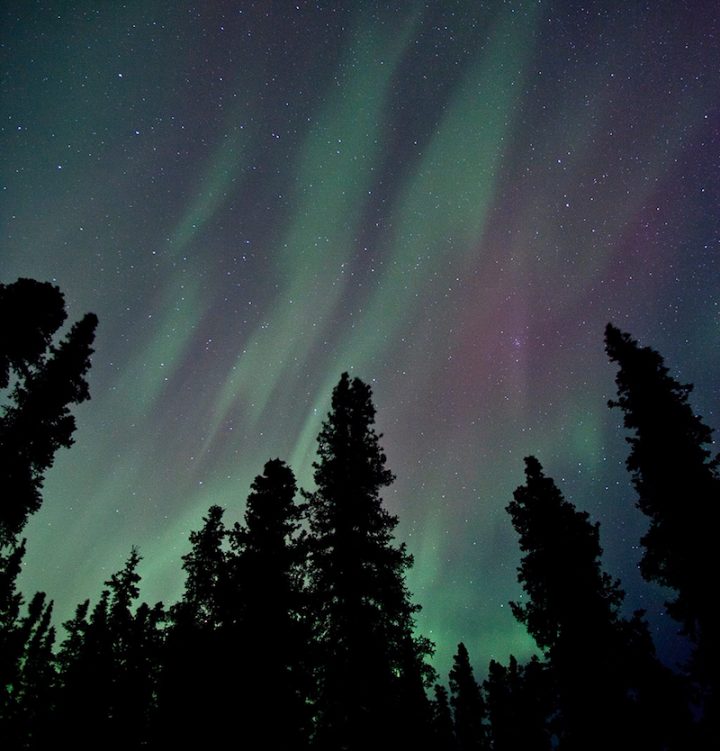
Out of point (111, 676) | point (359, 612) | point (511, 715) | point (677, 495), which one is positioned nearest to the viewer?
point (359, 612)

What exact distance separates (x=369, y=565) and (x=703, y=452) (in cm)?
1278

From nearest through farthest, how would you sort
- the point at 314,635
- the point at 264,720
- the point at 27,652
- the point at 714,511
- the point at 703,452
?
the point at 264,720 → the point at 314,635 → the point at 714,511 → the point at 703,452 → the point at 27,652

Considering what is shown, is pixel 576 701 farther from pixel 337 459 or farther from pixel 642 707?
pixel 337 459

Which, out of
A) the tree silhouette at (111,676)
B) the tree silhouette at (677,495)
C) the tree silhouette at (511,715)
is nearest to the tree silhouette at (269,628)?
the tree silhouette at (111,676)

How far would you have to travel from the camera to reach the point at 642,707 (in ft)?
52.6

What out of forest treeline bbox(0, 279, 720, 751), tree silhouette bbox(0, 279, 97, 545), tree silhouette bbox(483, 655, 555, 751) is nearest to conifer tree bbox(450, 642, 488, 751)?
tree silhouette bbox(483, 655, 555, 751)

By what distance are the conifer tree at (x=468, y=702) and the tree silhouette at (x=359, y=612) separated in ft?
104

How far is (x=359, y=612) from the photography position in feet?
40.1

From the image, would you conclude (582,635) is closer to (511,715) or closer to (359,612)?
(359,612)

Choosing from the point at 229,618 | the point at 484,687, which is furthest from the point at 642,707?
the point at 484,687

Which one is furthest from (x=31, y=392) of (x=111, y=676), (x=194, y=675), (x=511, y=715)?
(x=511, y=715)

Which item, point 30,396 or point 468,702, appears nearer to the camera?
point 30,396

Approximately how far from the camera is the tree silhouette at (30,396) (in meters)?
14.0

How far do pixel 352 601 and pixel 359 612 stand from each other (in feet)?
1.19
